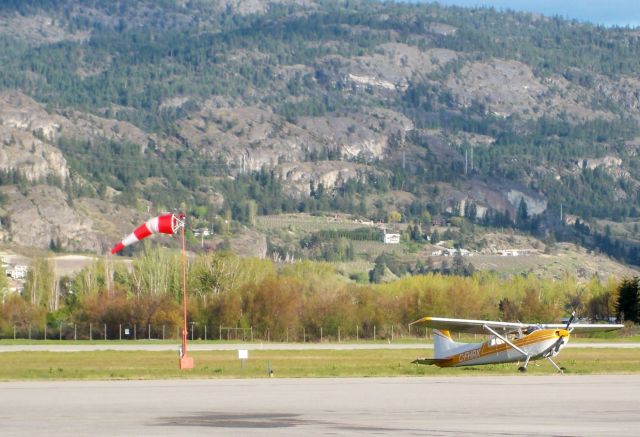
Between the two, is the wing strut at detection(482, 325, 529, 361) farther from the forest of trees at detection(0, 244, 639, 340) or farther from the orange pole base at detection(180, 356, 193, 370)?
the forest of trees at detection(0, 244, 639, 340)

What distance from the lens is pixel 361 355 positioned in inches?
3696

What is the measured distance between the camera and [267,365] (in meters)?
78.8

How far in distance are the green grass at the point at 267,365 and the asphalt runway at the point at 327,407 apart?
4.38 metres

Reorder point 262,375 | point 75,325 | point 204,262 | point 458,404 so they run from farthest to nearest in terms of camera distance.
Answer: point 204,262 → point 75,325 → point 262,375 → point 458,404

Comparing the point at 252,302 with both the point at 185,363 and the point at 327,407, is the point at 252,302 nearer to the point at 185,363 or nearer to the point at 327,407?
the point at 185,363

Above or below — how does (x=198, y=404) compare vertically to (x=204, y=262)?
below

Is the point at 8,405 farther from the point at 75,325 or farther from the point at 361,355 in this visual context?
the point at 75,325

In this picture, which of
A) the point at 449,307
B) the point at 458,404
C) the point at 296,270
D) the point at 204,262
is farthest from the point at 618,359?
the point at 296,270

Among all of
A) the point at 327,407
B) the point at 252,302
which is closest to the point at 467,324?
the point at 327,407

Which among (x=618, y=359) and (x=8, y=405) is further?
(x=618, y=359)

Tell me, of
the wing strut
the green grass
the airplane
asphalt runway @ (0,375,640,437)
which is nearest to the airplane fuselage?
the airplane

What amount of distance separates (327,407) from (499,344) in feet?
79.3

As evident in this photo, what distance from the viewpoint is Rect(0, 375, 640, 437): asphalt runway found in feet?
131

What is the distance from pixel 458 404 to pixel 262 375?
69.7 ft
